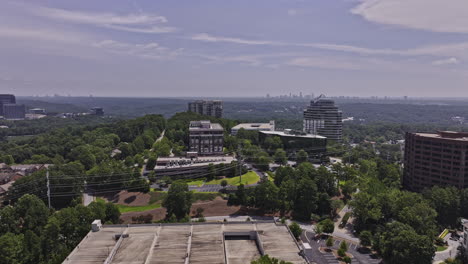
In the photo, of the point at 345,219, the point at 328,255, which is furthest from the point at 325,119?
the point at 328,255

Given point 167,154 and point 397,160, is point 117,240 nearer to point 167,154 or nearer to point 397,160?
point 167,154

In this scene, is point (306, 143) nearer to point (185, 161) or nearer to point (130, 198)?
point (185, 161)

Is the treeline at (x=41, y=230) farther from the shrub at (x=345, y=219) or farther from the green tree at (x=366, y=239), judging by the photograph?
the green tree at (x=366, y=239)

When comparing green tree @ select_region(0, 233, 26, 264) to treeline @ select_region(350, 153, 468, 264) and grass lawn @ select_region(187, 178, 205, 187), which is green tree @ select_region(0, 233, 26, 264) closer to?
grass lawn @ select_region(187, 178, 205, 187)

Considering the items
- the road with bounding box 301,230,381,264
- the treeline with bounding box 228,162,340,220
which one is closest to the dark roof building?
the treeline with bounding box 228,162,340,220

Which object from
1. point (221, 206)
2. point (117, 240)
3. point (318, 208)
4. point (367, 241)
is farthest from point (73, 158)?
point (367, 241)

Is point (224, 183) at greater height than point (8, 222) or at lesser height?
greater
